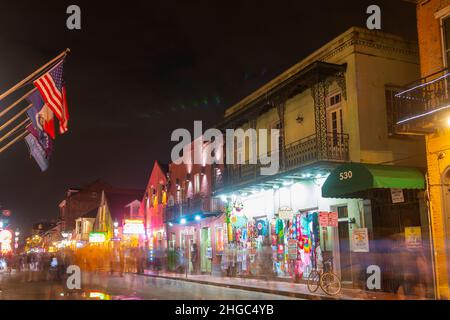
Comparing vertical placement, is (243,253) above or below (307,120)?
below

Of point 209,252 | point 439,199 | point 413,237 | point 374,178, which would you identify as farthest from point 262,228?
point 439,199

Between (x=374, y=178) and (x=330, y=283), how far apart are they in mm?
3912

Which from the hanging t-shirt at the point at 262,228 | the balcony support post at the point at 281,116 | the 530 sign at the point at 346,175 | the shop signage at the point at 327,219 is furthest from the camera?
the hanging t-shirt at the point at 262,228

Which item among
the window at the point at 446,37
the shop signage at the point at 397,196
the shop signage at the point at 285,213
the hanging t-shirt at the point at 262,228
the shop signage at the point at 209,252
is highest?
the window at the point at 446,37

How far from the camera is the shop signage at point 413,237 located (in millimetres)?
16250

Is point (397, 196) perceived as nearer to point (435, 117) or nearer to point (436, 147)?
point (436, 147)

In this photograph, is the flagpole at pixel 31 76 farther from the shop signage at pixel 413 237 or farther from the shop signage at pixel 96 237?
the shop signage at pixel 96 237

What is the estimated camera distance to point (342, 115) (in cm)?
2034

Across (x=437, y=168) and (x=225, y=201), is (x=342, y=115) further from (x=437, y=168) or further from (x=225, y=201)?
(x=225, y=201)

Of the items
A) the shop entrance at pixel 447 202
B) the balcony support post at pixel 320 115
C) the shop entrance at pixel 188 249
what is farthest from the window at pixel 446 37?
the shop entrance at pixel 188 249

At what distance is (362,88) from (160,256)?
21710 mm

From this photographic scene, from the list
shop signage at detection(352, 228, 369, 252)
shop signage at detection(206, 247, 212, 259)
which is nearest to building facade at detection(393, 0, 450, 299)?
shop signage at detection(352, 228, 369, 252)

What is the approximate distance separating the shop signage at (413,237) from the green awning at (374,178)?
4.52 ft
